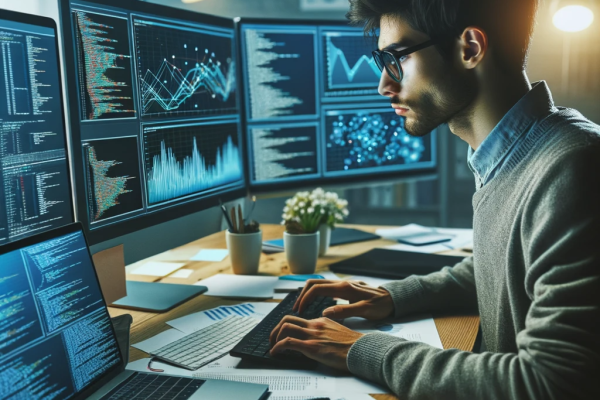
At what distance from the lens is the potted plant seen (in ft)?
4.59

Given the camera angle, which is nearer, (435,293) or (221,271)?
(435,293)

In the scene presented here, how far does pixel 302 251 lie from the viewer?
1.38 meters

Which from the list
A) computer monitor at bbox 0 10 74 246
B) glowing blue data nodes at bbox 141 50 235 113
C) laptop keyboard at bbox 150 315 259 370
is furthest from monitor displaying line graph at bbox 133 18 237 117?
laptop keyboard at bbox 150 315 259 370

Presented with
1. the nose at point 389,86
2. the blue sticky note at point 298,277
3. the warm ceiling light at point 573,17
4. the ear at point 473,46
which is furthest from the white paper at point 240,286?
the warm ceiling light at point 573,17

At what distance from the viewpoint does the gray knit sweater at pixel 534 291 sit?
2.13ft

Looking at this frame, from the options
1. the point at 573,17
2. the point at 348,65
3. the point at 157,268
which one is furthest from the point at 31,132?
the point at 573,17

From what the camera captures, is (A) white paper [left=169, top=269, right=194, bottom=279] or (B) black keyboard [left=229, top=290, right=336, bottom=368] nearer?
(B) black keyboard [left=229, top=290, right=336, bottom=368]

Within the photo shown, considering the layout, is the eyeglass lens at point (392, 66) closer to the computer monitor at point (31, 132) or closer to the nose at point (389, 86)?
the nose at point (389, 86)

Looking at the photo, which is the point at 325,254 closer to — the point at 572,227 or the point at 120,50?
the point at 120,50

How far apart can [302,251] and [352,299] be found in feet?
0.97

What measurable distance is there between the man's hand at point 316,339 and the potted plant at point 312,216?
45cm

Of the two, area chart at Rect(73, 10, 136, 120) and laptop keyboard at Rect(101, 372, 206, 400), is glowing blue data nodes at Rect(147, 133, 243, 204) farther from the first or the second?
laptop keyboard at Rect(101, 372, 206, 400)

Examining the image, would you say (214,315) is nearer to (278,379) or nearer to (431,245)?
(278,379)

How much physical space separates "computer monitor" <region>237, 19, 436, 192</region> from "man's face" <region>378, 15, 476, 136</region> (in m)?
0.48
